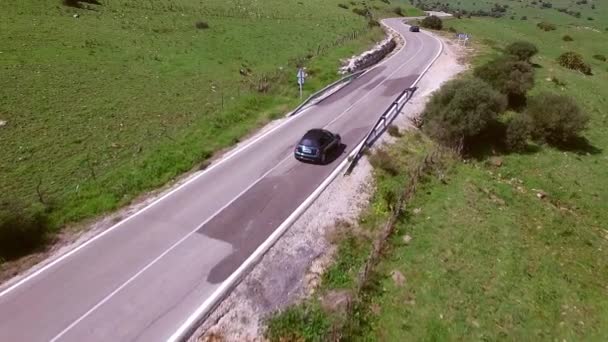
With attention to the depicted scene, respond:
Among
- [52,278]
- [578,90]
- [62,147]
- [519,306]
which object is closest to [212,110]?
[62,147]

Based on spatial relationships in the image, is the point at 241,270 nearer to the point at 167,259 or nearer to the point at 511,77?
the point at 167,259

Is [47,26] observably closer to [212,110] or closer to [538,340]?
[212,110]

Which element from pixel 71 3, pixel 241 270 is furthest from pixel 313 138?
pixel 71 3

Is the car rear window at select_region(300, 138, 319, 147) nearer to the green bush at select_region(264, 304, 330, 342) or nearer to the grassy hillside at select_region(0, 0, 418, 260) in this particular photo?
the grassy hillside at select_region(0, 0, 418, 260)

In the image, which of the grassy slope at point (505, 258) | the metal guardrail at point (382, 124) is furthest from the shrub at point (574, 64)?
the grassy slope at point (505, 258)

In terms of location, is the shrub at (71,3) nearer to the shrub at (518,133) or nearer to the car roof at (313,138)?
the car roof at (313,138)
